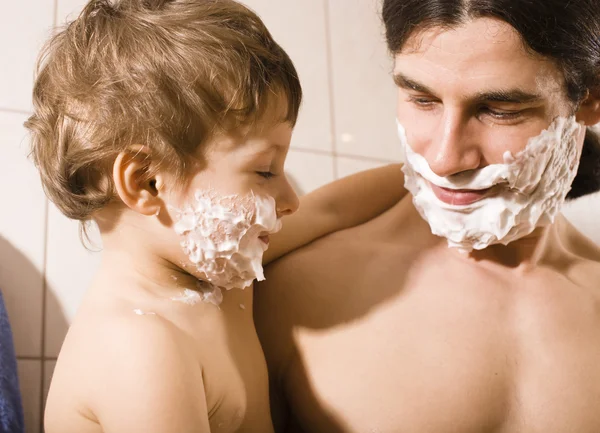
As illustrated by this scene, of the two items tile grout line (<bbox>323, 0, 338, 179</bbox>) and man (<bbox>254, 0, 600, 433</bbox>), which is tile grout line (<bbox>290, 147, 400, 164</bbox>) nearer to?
tile grout line (<bbox>323, 0, 338, 179</bbox>)

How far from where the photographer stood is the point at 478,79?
2.86ft

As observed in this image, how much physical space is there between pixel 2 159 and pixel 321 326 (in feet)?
1.64

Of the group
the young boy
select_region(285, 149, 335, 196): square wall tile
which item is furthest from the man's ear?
select_region(285, 149, 335, 196): square wall tile

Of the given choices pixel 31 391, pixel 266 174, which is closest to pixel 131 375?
pixel 266 174

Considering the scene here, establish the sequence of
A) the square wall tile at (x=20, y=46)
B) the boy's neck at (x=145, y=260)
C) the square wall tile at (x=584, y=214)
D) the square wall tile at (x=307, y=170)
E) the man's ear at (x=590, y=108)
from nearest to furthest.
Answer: the boy's neck at (x=145, y=260), the man's ear at (x=590, y=108), the square wall tile at (x=20, y=46), the square wall tile at (x=307, y=170), the square wall tile at (x=584, y=214)

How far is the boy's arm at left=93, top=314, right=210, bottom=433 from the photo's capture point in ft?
2.38

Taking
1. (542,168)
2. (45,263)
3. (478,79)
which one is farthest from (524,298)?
(45,263)

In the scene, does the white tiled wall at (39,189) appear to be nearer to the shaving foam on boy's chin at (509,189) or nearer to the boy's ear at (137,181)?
the boy's ear at (137,181)

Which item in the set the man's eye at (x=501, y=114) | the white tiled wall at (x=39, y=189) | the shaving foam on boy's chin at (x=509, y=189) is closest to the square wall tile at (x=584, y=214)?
the white tiled wall at (x=39, y=189)

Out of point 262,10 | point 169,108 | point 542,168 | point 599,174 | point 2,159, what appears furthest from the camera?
point 262,10

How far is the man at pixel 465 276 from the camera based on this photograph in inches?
35.0

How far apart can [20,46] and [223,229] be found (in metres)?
0.51

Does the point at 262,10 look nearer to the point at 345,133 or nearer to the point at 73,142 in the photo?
the point at 345,133

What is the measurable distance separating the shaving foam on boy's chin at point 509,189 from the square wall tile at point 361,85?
1.56 feet
